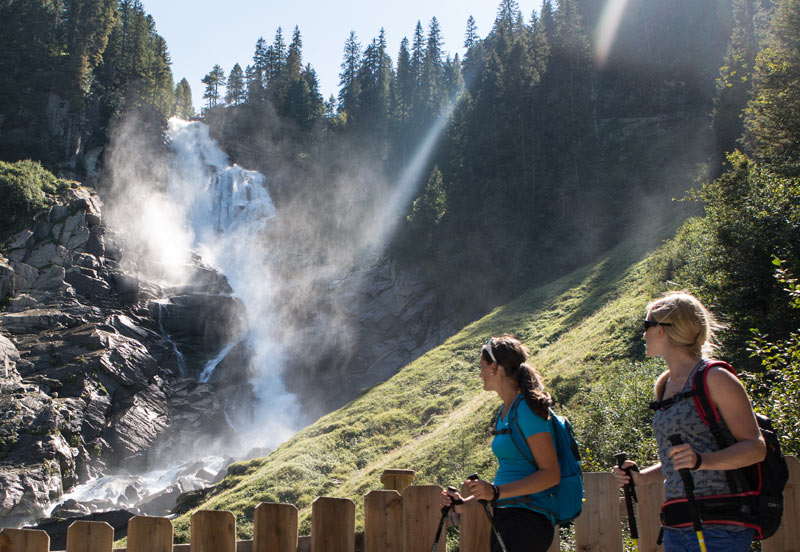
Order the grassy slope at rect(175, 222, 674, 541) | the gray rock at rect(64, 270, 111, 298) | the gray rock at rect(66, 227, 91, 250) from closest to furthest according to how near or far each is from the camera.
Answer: the grassy slope at rect(175, 222, 674, 541) < the gray rock at rect(64, 270, 111, 298) < the gray rock at rect(66, 227, 91, 250)

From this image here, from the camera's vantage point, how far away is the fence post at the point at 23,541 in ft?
12.8

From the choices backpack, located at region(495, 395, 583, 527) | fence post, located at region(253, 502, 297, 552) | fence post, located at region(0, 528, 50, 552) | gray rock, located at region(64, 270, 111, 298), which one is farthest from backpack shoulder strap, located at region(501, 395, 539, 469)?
gray rock, located at region(64, 270, 111, 298)

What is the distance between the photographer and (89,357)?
36.0 m

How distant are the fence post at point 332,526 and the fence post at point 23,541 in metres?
1.80

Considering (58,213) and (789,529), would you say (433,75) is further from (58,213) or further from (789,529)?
(789,529)

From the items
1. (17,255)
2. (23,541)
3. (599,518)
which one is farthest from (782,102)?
(17,255)

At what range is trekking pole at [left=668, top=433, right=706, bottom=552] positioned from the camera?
107 inches

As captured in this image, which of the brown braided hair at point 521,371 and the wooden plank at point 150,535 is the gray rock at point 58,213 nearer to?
the wooden plank at point 150,535

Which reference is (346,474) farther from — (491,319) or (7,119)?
(7,119)

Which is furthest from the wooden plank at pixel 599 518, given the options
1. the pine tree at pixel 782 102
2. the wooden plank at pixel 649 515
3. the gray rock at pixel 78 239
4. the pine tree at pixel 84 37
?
the pine tree at pixel 84 37

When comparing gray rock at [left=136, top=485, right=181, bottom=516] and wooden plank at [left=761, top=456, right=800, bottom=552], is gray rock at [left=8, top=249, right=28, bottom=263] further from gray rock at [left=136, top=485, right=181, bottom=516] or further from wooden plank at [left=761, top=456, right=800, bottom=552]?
wooden plank at [left=761, top=456, right=800, bottom=552]

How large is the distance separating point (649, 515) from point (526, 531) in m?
1.32

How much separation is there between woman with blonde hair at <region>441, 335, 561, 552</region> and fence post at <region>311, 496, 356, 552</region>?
80 cm

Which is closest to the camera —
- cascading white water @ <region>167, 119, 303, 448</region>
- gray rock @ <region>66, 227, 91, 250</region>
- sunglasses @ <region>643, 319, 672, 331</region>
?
sunglasses @ <region>643, 319, 672, 331</region>
